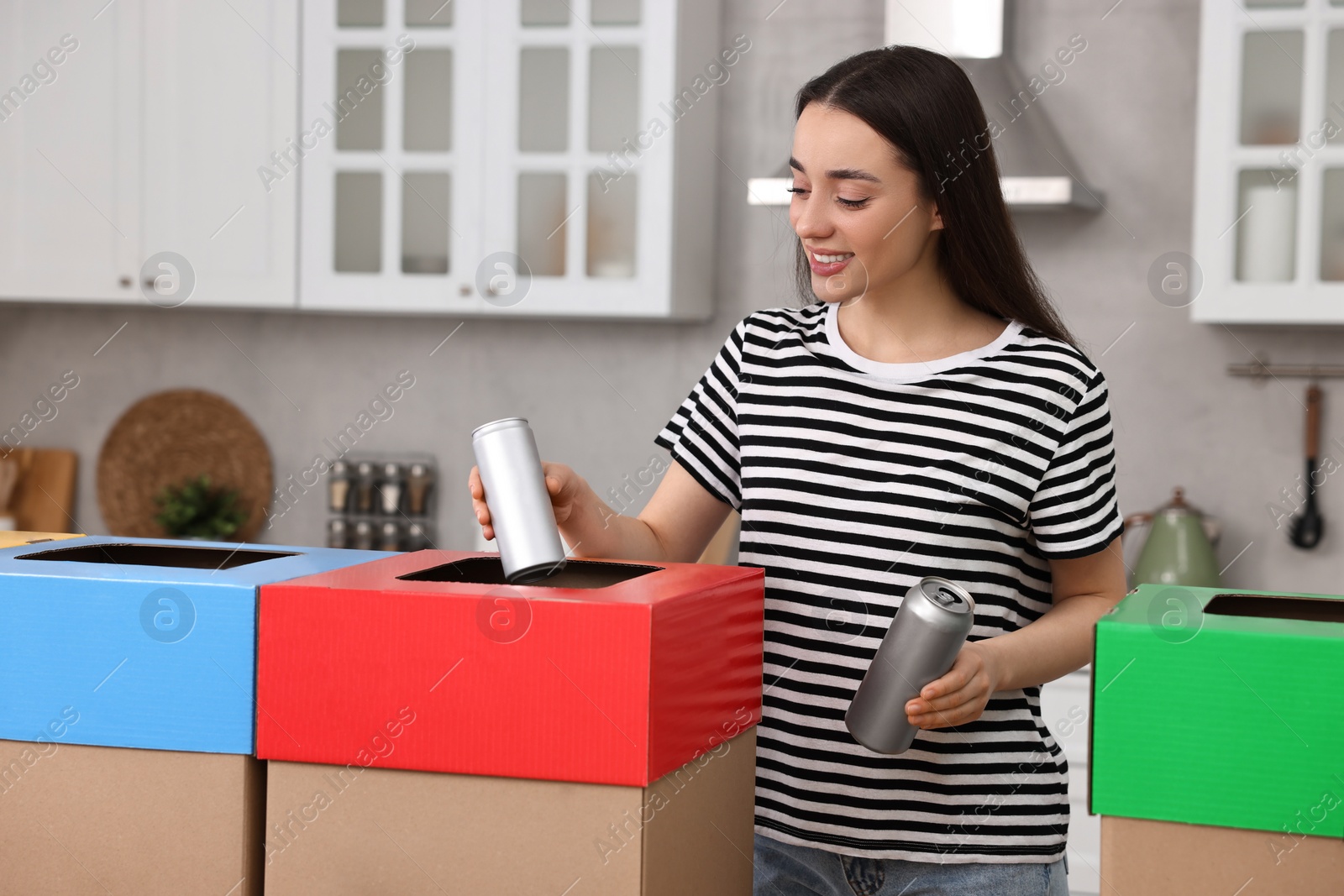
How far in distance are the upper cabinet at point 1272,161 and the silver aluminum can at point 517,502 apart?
1.83 m

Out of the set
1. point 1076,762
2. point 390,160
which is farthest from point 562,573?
point 390,160

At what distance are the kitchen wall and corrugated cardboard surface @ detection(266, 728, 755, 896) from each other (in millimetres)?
1988

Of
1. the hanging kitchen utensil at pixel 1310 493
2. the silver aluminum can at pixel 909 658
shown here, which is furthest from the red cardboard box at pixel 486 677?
the hanging kitchen utensil at pixel 1310 493

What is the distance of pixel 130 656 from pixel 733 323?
2.18 m

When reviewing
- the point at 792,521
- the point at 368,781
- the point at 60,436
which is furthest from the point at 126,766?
the point at 60,436

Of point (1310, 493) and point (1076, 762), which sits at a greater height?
point (1310, 493)

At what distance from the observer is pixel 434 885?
751mm

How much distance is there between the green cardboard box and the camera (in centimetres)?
68

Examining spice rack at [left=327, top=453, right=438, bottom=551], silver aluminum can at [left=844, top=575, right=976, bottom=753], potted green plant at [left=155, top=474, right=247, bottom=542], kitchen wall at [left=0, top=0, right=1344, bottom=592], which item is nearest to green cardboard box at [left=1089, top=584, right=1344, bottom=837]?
silver aluminum can at [left=844, top=575, right=976, bottom=753]

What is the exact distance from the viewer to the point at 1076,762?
2334 mm

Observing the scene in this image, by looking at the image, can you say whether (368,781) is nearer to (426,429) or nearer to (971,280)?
(971,280)

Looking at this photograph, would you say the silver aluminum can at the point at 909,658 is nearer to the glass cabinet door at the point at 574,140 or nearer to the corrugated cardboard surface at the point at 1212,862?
the corrugated cardboard surface at the point at 1212,862

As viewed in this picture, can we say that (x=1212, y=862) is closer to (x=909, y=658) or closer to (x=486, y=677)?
(x=909, y=658)

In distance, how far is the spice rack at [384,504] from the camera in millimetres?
2992
